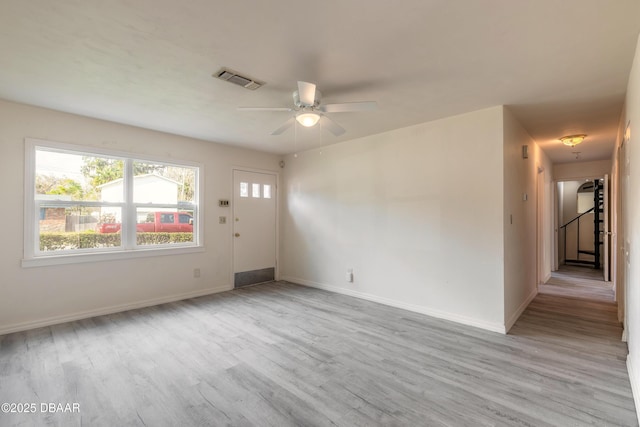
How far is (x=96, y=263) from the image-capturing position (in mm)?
3816

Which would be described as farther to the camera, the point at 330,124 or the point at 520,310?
the point at 520,310

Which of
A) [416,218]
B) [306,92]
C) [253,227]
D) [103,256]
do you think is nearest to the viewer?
[306,92]

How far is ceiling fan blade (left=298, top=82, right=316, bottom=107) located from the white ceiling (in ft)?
0.76

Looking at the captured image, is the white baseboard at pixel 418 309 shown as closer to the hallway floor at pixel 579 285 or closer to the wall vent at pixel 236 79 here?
the hallway floor at pixel 579 285

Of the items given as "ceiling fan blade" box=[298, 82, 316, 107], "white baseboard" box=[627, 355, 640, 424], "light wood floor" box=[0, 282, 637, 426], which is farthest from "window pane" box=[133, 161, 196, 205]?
"white baseboard" box=[627, 355, 640, 424]

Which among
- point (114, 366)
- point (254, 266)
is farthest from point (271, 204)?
point (114, 366)

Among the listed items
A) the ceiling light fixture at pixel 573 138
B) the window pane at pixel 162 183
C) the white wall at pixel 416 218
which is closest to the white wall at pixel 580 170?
the ceiling light fixture at pixel 573 138

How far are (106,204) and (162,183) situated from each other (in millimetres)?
788

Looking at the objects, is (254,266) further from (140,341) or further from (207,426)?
(207,426)

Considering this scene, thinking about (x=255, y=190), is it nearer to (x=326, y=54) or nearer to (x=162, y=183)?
(x=162, y=183)

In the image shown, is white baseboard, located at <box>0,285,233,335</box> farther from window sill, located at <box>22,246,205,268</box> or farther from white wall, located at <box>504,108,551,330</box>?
white wall, located at <box>504,108,551,330</box>

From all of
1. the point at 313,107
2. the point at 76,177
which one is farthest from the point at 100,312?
the point at 313,107

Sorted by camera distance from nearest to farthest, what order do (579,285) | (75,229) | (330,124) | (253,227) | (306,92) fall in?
(306,92), (330,124), (75,229), (579,285), (253,227)

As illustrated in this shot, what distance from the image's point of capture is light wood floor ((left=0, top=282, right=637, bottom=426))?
1.94m
